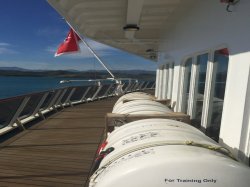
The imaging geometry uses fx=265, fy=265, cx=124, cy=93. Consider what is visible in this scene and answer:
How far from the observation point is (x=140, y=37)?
945cm

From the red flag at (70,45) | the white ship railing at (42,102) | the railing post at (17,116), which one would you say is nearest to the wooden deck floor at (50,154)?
the railing post at (17,116)

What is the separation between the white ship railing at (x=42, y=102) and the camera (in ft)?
20.6

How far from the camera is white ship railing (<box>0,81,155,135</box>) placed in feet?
20.6

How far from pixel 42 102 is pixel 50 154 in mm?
3878

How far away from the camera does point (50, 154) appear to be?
4.73 meters

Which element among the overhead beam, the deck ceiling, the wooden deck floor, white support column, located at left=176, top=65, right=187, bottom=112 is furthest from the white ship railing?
white support column, located at left=176, top=65, right=187, bottom=112

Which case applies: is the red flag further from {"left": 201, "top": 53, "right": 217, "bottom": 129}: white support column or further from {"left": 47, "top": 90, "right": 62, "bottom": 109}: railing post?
{"left": 201, "top": 53, "right": 217, "bottom": 129}: white support column

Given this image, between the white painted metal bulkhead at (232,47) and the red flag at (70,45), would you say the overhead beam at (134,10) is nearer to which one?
the white painted metal bulkhead at (232,47)

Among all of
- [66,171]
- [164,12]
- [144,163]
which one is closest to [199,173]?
[144,163]

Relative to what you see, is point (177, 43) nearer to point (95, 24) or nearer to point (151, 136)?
point (95, 24)

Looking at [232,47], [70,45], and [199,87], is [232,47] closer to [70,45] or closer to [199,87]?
[199,87]

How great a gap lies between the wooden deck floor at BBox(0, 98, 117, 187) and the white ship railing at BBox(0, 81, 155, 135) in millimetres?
479

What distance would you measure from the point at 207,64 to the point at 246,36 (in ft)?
4.12

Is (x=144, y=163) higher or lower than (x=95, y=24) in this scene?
lower
